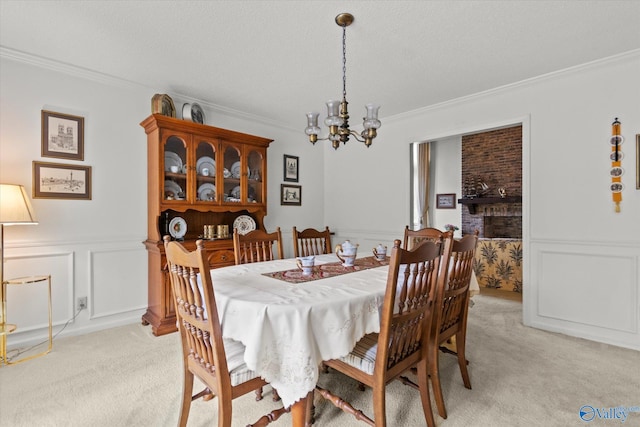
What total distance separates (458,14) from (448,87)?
124 cm

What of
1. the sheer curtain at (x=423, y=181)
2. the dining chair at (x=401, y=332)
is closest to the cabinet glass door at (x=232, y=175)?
the dining chair at (x=401, y=332)

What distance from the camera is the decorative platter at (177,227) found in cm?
317

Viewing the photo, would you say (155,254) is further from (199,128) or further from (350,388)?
(350,388)

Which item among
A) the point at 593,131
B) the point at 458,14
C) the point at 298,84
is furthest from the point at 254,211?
the point at 593,131

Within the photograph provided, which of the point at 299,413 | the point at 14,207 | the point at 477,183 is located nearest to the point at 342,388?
the point at 299,413

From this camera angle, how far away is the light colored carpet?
1.66 m

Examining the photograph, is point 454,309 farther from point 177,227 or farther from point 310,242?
point 177,227

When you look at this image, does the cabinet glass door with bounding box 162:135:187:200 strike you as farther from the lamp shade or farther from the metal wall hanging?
the metal wall hanging

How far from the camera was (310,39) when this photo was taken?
7.58ft

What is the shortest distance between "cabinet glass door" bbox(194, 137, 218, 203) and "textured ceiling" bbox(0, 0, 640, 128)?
595 millimetres

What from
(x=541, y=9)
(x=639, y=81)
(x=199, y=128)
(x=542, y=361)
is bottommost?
(x=542, y=361)

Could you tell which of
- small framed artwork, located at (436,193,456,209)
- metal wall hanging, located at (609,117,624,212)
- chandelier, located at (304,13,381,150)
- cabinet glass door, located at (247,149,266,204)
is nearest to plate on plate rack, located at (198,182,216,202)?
cabinet glass door, located at (247,149,266,204)

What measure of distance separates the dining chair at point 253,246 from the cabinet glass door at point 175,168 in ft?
3.20

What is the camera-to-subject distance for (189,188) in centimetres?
310
